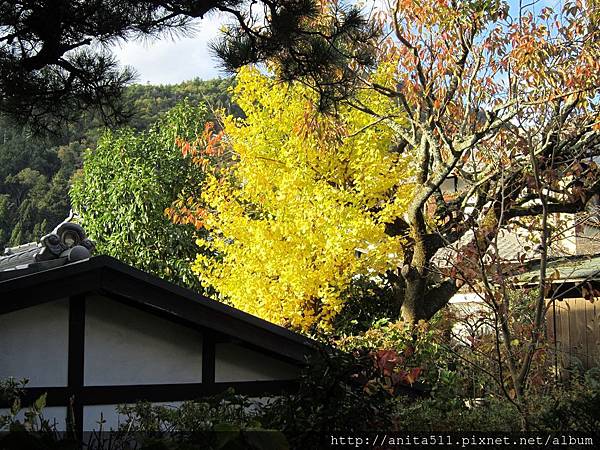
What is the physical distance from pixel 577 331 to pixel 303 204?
5.48 m

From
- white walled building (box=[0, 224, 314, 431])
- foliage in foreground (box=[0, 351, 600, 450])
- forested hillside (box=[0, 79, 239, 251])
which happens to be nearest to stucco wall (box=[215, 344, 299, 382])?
white walled building (box=[0, 224, 314, 431])

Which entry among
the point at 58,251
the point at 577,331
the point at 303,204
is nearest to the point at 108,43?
the point at 58,251

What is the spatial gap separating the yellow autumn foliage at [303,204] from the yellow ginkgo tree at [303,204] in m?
0.02

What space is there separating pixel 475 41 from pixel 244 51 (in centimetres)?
679

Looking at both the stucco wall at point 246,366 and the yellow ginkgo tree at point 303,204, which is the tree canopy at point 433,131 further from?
the stucco wall at point 246,366

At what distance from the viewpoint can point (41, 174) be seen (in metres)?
27.8

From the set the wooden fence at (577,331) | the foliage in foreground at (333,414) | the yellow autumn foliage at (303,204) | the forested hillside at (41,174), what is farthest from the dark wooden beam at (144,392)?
the forested hillside at (41,174)

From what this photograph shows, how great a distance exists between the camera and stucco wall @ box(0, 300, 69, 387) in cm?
642

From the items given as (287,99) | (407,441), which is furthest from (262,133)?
(407,441)

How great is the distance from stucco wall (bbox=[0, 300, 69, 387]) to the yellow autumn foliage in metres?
4.92

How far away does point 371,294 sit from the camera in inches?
521

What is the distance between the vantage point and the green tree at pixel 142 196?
736 inches

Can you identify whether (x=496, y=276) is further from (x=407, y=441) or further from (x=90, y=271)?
(x=90, y=271)

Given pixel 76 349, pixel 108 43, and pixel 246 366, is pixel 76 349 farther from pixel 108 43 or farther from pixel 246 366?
pixel 108 43
